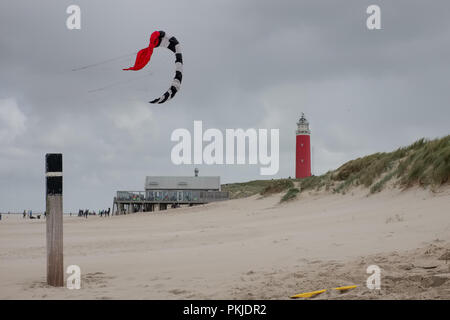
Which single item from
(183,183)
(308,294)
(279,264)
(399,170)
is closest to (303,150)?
(183,183)

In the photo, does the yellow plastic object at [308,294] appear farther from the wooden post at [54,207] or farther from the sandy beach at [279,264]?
the wooden post at [54,207]

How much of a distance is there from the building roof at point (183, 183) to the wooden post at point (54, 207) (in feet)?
163

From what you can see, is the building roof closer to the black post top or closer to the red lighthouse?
the red lighthouse

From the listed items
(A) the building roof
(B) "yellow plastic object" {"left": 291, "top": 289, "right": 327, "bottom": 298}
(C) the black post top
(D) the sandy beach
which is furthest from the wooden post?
(A) the building roof

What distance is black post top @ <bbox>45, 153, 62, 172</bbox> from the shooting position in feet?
21.4

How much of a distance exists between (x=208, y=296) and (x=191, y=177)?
172ft

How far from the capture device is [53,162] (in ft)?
21.4

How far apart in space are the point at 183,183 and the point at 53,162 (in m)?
50.6

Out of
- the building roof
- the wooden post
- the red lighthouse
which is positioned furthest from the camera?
the building roof

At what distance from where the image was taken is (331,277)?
5.71 m

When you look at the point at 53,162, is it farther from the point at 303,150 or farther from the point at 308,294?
the point at 303,150

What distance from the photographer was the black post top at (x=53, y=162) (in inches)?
256
